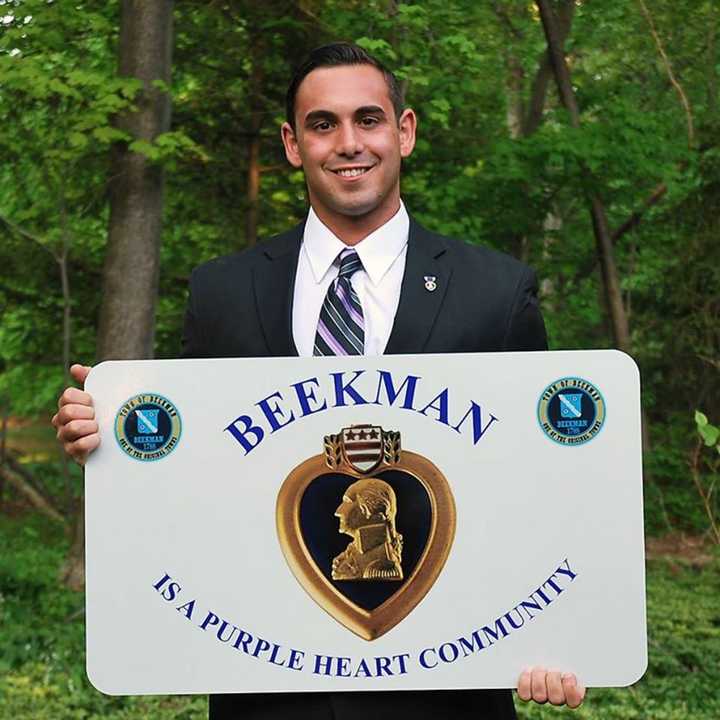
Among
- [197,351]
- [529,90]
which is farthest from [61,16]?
[529,90]

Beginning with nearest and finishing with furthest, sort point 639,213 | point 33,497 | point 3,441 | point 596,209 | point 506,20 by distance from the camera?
point 596,209, point 639,213, point 506,20, point 3,441, point 33,497

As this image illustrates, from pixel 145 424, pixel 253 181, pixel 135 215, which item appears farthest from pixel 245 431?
pixel 253 181

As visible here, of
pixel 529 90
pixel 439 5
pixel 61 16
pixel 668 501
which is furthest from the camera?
pixel 529 90

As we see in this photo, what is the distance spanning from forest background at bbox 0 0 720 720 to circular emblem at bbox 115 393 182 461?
380 centimetres

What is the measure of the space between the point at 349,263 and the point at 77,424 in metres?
0.63

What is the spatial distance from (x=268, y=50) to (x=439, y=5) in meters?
2.00

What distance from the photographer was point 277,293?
2.44 metres

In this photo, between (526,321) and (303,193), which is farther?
(303,193)

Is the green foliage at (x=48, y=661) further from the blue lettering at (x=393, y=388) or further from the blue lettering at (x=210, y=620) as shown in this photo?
the blue lettering at (x=393, y=388)

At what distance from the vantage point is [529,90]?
44.2 feet

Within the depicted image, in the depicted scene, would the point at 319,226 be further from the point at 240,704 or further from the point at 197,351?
the point at 240,704

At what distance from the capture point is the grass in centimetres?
602

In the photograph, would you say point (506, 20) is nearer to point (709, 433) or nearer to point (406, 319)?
point (709, 433)

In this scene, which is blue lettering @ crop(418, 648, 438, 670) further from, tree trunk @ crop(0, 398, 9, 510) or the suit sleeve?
tree trunk @ crop(0, 398, 9, 510)
